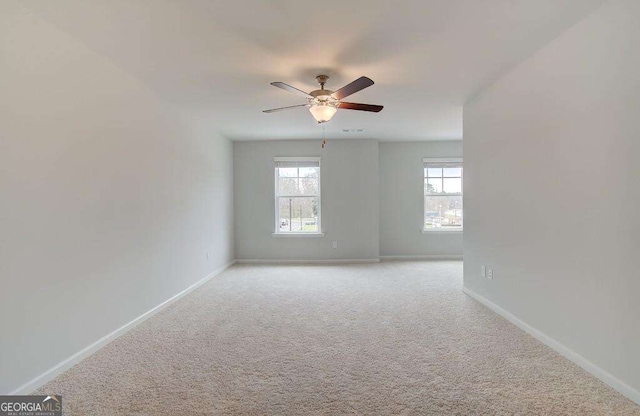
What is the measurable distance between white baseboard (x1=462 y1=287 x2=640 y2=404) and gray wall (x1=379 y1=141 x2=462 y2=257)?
121 inches

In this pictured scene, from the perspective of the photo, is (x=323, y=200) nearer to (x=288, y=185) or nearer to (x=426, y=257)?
(x=288, y=185)

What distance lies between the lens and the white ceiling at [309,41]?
2035 mm

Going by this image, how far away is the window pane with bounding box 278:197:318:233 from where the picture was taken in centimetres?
640

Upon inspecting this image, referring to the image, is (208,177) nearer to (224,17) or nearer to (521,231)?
(224,17)

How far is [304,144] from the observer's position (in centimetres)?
636

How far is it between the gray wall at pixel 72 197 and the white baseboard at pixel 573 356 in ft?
11.9

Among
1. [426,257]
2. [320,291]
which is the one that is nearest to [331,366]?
[320,291]

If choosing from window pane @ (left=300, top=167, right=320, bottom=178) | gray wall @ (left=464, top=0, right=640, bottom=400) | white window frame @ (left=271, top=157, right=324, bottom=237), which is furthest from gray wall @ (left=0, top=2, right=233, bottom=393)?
gray wall @ (left=464, top=0, right=640, bottom=400)

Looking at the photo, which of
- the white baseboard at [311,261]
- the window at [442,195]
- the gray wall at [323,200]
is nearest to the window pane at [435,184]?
the window at [442,195]

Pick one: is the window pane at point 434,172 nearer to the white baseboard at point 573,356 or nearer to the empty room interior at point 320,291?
the empty room interior at point 320,291

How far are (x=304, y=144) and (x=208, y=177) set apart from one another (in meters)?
2.06

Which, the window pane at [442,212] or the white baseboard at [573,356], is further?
the window pane at [442,212]

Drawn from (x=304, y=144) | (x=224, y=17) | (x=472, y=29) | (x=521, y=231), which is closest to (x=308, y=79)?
(x=224, y=17)

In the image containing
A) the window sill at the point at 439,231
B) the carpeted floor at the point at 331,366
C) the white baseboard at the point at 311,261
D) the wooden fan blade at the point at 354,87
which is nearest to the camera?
the carpeted floor at the point at 331,366
